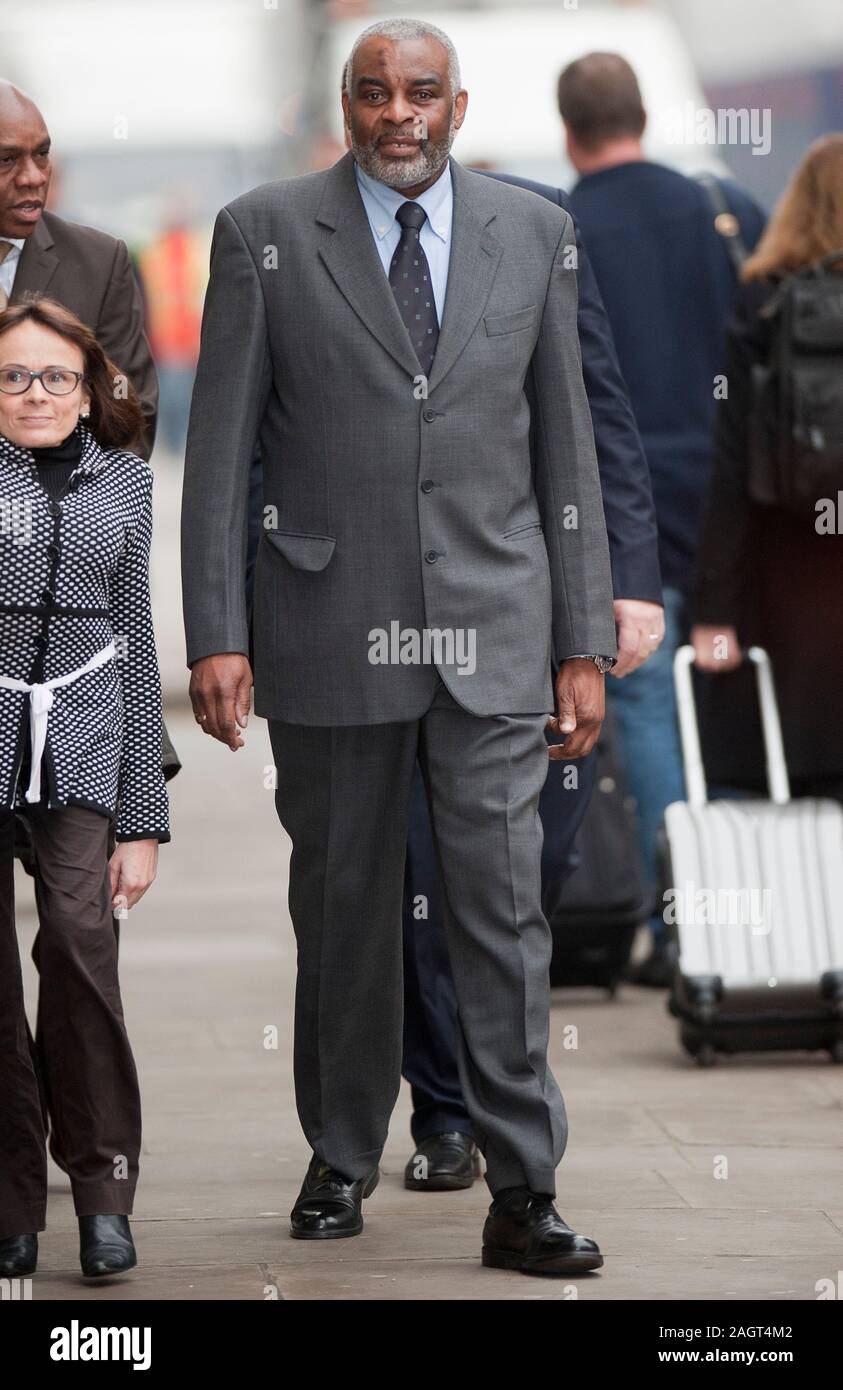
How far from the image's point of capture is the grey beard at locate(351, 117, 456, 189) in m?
4.66

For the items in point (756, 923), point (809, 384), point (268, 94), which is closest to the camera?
point (756, 923)

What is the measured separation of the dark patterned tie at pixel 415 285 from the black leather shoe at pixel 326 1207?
1.46m

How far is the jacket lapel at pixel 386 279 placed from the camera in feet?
15.2

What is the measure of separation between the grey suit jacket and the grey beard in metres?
0.10

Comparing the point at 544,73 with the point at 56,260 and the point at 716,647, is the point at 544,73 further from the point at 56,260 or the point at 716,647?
Result: the point at 56,260

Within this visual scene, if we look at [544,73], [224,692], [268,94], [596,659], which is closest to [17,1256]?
[224,692]

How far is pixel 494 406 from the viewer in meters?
4.66

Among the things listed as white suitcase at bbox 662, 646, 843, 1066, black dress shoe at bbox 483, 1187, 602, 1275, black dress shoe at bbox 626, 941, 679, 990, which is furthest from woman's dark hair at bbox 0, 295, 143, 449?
black dress shoe at bbox 626, 941, 679, 990

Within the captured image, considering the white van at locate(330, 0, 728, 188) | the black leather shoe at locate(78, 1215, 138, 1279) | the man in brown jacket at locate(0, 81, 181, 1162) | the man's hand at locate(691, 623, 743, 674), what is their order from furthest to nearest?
the white van at locate(330, 0, 728, 188) → the man's hand at locate(691, 623, 743, 674) → the man in brown jacket at locate(0, 81, 181, 1162) → the black leather shoe at locate(78, 1215, 138, 1279)

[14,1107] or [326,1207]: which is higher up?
[14,1107]

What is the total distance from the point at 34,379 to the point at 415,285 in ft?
2.23

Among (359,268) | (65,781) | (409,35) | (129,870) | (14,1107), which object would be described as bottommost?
(14,1107)

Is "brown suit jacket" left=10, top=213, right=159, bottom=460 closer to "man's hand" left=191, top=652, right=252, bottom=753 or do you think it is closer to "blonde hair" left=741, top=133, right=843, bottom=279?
"man's hand" left=191, top=652, right=252, bottom=753

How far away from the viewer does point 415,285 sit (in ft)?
15.5
